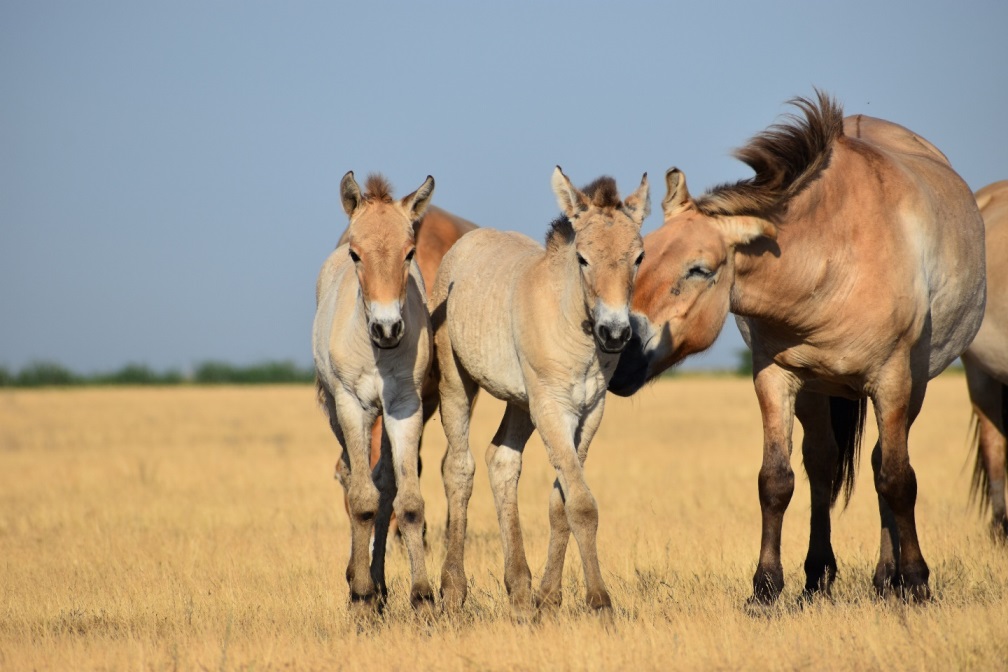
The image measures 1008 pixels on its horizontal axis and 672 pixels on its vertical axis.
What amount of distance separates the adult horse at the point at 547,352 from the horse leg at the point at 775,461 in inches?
39.6

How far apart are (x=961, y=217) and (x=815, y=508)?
2052 mm

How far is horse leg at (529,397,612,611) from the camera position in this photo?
18.8 ft

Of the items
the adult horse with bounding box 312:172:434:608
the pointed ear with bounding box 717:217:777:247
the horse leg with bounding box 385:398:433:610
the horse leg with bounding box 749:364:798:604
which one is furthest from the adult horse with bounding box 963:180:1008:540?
the horse leg with bounding box 385:398:433:610

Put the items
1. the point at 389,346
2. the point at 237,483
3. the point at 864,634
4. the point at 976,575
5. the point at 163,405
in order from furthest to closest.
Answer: the point at 163,405 < the point at 237,483 < the point at 976,575 < the point at 389,346 < the point at 864,634

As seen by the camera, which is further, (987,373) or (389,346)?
(987,373)

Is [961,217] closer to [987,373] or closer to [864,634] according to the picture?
[987,373]

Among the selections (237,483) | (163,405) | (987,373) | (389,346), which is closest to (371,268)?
(389,346)

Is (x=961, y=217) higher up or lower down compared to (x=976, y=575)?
higher up

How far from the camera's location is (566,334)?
19.3 feet

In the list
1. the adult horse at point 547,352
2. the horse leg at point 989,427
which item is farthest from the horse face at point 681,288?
the horse leg at point 989,427

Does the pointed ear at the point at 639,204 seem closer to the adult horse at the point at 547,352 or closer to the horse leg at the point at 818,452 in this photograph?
the adult horse at the point at 547,352

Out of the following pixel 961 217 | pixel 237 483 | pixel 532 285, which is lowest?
pixel 237 483

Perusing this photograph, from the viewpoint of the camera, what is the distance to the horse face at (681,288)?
571 centimetres

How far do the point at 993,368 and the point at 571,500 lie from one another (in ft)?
14.1
